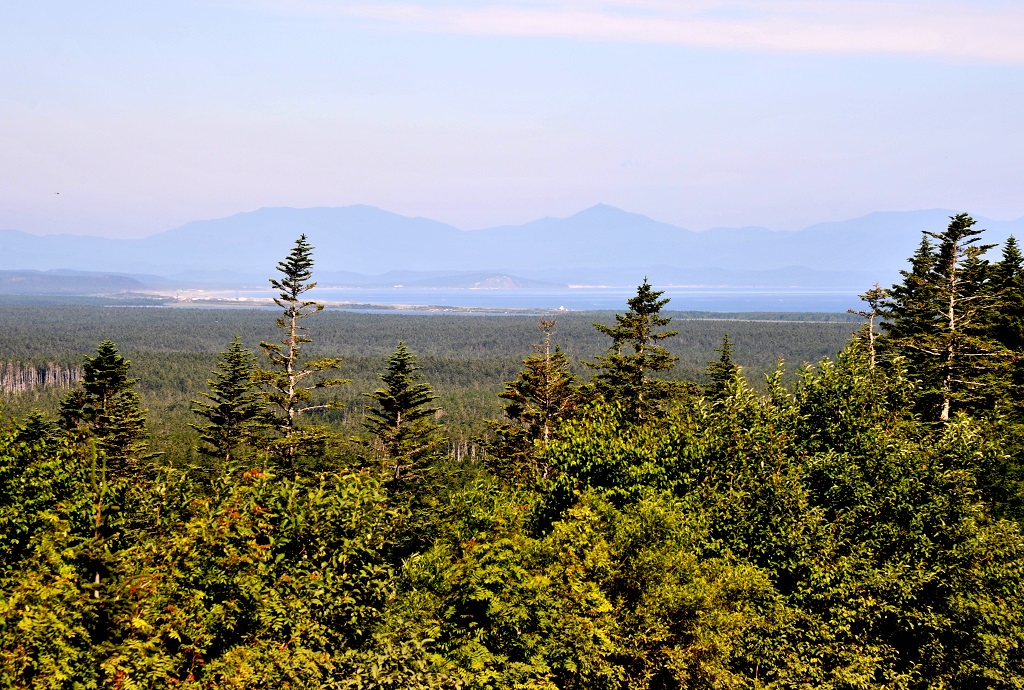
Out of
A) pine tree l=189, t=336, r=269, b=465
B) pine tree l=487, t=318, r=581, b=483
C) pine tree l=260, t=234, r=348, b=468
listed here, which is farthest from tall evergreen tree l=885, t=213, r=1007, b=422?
pine tree l=189, t=336, r=269, b=465

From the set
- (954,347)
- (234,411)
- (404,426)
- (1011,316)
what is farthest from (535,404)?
(1011,316)

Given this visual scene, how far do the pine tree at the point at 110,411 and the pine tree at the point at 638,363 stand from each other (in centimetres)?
2835

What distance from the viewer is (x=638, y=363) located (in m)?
41.1

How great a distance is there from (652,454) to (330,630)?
11143 millimetres

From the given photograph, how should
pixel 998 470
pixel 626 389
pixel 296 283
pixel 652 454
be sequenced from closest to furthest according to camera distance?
pixel 652 454 < pixel 998 470 < pixel 626 389 < pixel 296 283

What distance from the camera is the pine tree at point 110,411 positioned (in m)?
45.1

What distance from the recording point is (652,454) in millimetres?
23609

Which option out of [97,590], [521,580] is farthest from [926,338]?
[97,590]

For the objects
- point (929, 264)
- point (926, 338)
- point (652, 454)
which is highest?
point (929, 264)

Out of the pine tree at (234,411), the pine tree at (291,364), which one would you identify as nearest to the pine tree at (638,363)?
the pine tree at (291,364)

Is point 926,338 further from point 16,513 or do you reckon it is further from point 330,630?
point 16,513

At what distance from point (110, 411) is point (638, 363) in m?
31.8

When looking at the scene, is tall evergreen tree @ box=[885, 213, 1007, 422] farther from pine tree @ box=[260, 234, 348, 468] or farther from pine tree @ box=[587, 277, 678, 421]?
pine tree @ box=[260, 234, 348, 468]

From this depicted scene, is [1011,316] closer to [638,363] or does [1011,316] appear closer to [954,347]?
[954,347]
